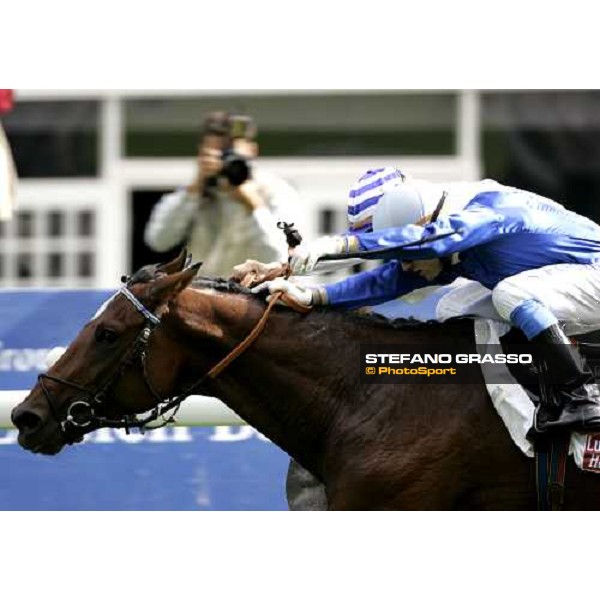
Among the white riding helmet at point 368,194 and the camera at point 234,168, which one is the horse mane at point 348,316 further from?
the camera at point 234,168

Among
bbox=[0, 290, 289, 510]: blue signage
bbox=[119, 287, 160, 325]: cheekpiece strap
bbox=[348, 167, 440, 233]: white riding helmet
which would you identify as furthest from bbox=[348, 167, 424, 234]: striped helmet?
bbox=[0, 290, 289, 510]: blue signage

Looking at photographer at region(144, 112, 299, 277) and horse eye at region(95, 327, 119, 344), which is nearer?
horse eye at region(95, 327, 119, 344)

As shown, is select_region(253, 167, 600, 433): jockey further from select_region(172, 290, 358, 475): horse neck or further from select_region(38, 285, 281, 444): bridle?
select_region(38, 285, 281, 444): bridle

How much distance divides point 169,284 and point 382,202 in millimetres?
832

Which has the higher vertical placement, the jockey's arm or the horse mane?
the jockey's arm

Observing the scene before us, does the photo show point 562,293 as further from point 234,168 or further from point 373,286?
point 234,168

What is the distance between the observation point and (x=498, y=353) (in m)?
5.05

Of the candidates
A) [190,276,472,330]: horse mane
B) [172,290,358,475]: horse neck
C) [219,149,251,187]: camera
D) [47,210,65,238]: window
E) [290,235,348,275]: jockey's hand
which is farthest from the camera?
[47,210,65,238]: window

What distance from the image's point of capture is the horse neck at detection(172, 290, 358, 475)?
510cm

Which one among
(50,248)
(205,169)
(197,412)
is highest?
(205,169)

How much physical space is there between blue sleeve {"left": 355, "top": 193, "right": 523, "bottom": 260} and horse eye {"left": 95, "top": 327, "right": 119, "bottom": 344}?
3.08 feet

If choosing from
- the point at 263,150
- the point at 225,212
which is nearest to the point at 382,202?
the point at 263,150

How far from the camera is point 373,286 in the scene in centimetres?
536

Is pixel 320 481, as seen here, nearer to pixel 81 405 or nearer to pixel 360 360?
pixel 360 360
